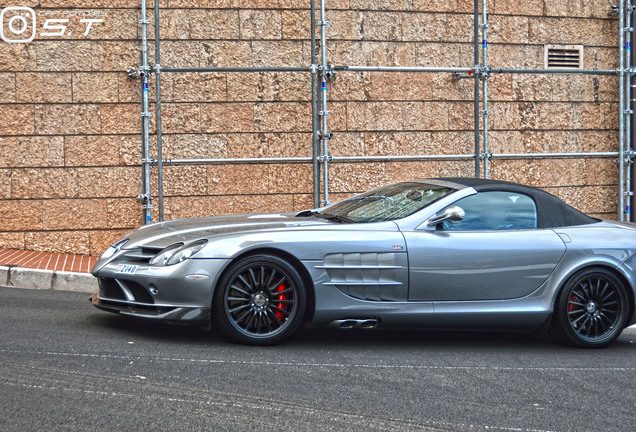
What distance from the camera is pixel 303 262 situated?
19.7 ft

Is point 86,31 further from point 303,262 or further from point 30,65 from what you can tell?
point 303,262

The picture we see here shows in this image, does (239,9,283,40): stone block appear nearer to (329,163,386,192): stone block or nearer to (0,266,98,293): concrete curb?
(329,163,386,192): stone block

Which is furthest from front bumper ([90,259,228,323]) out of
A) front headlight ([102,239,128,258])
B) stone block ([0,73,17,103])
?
stone block ([0,73,17,103])

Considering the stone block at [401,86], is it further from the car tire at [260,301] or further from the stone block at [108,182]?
the car tire at [260,301]

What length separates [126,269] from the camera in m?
5.99

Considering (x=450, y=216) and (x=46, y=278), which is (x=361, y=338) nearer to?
(x=450, y=216)

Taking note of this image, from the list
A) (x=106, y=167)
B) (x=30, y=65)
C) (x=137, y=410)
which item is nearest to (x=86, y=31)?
(x=30, y=65)

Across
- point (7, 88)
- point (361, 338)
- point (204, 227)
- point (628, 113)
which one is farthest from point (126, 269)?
point (628, 113)

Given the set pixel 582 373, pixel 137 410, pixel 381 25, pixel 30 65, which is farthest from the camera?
pixel 381 25

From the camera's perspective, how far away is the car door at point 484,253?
246 inches

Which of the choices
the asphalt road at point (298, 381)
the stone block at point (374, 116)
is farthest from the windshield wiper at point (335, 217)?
the stone block at point (374, 116)

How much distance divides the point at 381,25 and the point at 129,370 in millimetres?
7604

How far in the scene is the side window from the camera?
257 inches

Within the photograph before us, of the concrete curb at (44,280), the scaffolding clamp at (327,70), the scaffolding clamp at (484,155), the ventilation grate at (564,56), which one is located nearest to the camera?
the concrete curb at (44,280)
